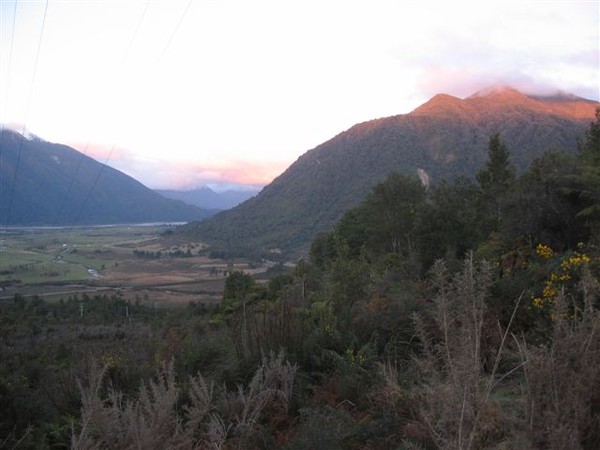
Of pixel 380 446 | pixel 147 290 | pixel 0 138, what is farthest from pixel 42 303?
pixel 380 446

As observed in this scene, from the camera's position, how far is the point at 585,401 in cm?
285

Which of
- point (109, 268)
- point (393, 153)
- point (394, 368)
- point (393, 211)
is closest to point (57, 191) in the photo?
point (109, 268)

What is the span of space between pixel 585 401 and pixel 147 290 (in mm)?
59399

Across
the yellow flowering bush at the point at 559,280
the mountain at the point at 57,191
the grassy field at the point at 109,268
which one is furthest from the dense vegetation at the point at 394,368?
the mountain at the point at 57,191

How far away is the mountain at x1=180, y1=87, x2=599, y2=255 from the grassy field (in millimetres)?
11762

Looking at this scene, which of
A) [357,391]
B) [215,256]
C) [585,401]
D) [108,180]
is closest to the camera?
[585,401]

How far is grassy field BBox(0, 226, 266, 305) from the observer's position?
56.1m

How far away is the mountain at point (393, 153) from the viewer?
248 ft

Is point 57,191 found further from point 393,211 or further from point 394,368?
point 394,368

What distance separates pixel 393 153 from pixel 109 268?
4625 centimetres

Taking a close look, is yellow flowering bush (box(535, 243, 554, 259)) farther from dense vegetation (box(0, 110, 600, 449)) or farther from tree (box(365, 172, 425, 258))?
tree (box(365, 172, 425, 258))

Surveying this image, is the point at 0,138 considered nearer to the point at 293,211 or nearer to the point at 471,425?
the point at 471,425

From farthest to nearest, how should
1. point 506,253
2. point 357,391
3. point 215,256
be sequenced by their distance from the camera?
point 215,256 → point 506,253 → point 357,391

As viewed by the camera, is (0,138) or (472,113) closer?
(0,138)
